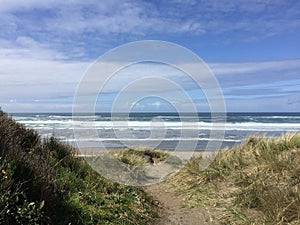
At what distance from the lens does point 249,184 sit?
25.9ft

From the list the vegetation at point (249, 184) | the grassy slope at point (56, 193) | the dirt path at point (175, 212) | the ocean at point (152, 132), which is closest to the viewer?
the grassy slope at point (56, 193)

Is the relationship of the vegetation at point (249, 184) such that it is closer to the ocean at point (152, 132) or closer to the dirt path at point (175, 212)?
the dirt path at point (175, 212)

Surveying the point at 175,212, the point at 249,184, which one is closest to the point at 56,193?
the point at 175,212

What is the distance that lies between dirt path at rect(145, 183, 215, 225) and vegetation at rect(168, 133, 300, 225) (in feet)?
0.55

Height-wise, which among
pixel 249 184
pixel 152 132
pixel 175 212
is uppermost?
pixel 152 132

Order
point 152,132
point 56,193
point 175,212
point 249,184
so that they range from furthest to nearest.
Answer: point 152,132 → point 249,184 → point 175,212 → point 56,193

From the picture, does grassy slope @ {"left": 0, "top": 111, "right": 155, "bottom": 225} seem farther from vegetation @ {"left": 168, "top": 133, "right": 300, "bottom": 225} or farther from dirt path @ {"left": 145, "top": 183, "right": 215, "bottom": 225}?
vegetation @ {"left": 168, "top": 133, "right": 300, "bottom": 225}

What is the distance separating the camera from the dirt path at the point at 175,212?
699cm

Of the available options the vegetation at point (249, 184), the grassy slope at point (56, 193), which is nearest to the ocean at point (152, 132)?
the vegetation at point (249, 184)

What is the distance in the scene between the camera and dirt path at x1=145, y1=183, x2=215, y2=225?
6987 mm

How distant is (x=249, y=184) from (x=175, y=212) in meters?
1.59

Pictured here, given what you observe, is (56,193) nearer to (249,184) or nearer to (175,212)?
(175,212)

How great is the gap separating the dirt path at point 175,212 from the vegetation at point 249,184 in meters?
0.17

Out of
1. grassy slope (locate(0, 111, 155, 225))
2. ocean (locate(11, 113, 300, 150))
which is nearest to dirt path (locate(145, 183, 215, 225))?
grassy slope (locate(0, 111, 155, 225))
